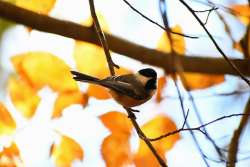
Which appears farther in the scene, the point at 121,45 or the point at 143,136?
the point at 121,45

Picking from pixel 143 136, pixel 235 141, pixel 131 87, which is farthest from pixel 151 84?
pixel 143 136

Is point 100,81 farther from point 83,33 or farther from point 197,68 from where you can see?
point 197,68

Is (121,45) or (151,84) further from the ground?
(121,45)

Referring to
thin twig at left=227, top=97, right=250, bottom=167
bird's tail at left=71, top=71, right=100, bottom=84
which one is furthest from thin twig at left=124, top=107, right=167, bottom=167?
thin twig at left=227, top=97, right=250, bottom=167

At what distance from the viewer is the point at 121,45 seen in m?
2.51

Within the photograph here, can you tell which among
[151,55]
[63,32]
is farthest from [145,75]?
[63,32]

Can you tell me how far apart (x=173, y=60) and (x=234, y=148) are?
1.59ft

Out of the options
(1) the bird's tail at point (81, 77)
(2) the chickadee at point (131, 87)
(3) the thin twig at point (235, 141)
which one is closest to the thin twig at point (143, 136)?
(2) the chickadee at point (131, 87)

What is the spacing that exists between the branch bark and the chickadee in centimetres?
9

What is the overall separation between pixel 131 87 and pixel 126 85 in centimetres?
4

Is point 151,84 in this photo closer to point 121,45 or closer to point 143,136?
point 121,45

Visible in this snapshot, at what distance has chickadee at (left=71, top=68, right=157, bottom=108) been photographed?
2290 mm

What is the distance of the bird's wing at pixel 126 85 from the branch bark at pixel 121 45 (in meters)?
0.12

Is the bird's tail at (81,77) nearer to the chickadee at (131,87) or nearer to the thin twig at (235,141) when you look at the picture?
the chickadee at (131,87)
